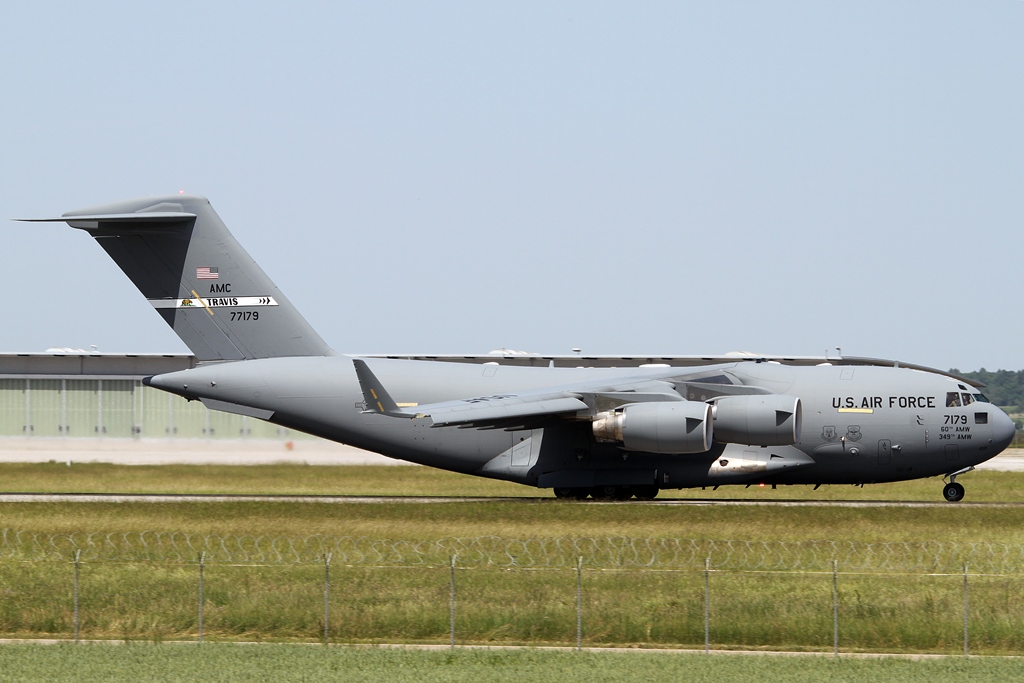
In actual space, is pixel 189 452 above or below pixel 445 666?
below

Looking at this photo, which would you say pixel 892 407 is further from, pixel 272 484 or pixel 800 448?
pixel 272 484

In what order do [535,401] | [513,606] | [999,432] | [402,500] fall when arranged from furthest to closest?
1. [402,500]
2. [999,432]
3. [535,401]
4. [513,606]

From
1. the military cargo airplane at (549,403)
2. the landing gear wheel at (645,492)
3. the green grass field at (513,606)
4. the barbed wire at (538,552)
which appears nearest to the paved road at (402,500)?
the landing gear wheel at (645,492)

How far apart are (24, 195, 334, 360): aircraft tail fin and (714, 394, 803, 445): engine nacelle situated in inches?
365

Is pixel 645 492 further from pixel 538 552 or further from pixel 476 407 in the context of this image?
pixel 538 552

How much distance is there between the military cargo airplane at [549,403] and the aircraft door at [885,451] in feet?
0.07

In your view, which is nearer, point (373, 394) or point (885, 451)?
point (373, 394)

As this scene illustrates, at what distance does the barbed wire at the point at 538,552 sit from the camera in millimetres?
18109

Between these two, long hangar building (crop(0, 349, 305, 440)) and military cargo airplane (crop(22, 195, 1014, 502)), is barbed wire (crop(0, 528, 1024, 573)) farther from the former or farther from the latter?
long hangar building (crop(0, 349, 305, 440))

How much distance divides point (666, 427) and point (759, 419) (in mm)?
1821

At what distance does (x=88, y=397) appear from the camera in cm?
4528

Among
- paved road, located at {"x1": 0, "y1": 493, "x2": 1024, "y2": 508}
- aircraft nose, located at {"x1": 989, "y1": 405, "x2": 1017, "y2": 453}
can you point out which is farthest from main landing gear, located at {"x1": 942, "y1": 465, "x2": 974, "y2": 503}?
aircraft nose, located at {"x1": 989, "y1": 405, "x2": 1017, "y2": 453}

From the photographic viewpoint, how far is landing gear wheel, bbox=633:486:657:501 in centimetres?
2750

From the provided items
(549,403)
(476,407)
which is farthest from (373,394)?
(549,403)
